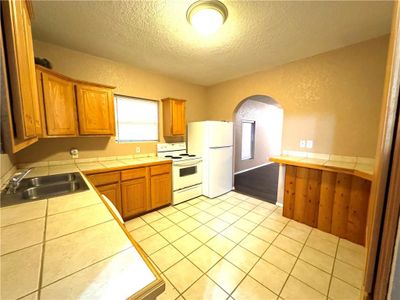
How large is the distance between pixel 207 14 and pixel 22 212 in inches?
85.9

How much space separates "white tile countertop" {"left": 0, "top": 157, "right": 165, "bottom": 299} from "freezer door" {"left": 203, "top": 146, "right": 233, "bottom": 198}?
2.49 m

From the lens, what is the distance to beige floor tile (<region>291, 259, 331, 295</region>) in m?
1.49

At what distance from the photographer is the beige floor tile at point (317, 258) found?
172 cm

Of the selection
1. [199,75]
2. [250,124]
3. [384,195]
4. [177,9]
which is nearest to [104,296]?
[384,195]

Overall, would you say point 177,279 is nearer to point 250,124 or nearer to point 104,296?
point 104,296

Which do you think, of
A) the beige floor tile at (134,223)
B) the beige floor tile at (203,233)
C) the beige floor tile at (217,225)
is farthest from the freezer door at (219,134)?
the beige floor tile at (134,223)

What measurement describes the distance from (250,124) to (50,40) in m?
5.20

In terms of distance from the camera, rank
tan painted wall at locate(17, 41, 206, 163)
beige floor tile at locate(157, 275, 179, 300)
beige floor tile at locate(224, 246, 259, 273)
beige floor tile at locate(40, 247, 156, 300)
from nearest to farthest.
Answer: beige floor tile at locate(40, 247, 156, 300) → beige floor tile at locate(157, 275, 179, 300) → beige floor tile at locate(224, 246, 259, 273) → tan painted wall at locate(17, 41, 206, 163)

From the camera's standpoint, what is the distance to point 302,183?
8.18 ft

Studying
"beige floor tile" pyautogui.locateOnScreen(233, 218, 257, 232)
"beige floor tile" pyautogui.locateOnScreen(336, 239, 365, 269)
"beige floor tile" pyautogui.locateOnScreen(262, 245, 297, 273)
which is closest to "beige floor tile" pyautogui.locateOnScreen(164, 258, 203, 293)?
"beige floor tile" pyautogui.locateOnScreen(262, 245, 297, 273)

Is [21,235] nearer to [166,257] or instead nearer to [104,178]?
[166,257]

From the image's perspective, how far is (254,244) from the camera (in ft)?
6.69

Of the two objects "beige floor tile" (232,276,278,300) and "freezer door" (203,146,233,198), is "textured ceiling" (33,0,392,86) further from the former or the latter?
"beige floor tile" (232,276,278,300)

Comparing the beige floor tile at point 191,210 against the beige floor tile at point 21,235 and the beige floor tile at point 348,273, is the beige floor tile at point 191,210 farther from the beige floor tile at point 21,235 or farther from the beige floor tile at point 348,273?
the beige floor tile at point 21,235
